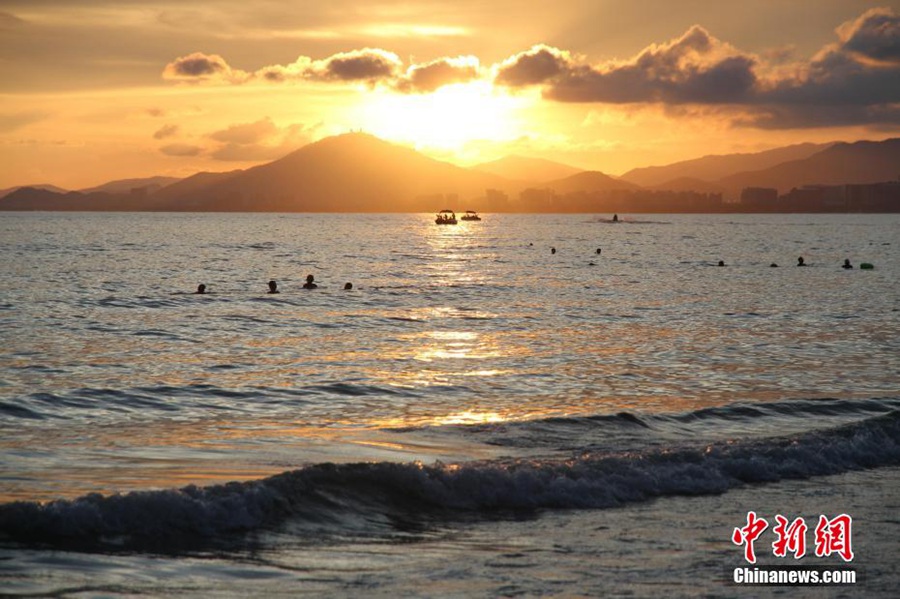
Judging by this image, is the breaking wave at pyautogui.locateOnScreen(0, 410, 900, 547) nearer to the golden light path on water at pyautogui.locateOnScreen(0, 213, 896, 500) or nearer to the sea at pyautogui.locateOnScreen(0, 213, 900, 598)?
the sea at pyautogui.locateOnScreen(0, 213, 900, 598)

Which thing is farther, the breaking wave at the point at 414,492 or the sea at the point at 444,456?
the breaking wave at the point at 414,492

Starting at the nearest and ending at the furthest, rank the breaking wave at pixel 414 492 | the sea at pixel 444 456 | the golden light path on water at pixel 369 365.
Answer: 1. the sea at pixel 444 456
2. the breaking wave at pixel 414 492
3. the golden light path on water at pixel 369 365

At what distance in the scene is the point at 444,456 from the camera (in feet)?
63.1

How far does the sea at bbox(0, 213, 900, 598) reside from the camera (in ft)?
41.7

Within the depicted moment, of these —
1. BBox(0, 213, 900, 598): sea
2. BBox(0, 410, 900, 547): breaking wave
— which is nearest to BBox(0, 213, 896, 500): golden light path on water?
BBox(0, 213, 900, 598): sea

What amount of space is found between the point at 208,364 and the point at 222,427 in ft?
35.8

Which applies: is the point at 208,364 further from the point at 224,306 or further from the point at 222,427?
the point at 224,306

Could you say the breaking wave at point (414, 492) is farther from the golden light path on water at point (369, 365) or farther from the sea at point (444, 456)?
the golden light path on water at point (369, 365)

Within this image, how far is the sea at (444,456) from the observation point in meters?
12.7

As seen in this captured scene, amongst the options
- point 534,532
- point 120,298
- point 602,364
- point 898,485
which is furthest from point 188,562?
point 120,298

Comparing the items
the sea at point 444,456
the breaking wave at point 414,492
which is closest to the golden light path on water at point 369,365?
the sea at point 444,456

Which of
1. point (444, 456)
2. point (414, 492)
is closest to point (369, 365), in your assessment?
point (444, 456)

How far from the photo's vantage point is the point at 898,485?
18.1 meters

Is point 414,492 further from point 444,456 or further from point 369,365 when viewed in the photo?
point 369,365
